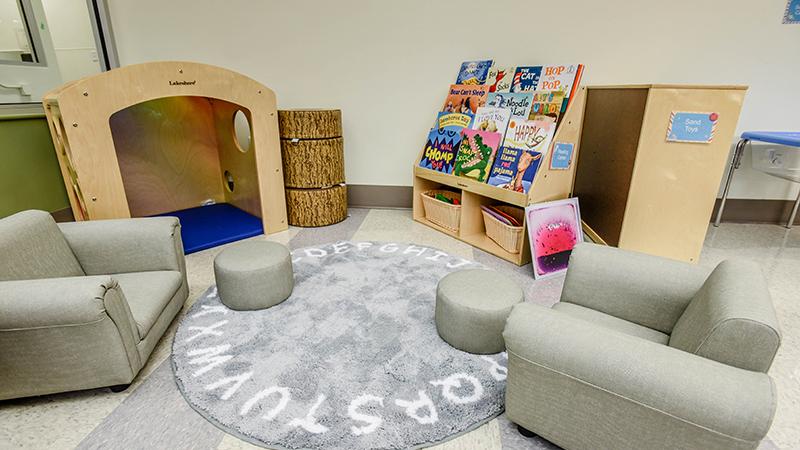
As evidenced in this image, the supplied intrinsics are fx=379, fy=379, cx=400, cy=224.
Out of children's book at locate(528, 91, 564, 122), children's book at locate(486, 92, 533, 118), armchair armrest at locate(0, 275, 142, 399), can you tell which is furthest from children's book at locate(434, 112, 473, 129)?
armchair armrest at locate(0, 275, 142, 399)

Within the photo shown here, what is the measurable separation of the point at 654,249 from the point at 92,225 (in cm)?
328

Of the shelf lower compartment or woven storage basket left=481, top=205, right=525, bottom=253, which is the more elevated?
the shelf lower compartment

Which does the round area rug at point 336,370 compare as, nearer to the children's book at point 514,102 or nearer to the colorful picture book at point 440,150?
the colorful picture book at point 440,150

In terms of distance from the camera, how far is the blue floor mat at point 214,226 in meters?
2.96

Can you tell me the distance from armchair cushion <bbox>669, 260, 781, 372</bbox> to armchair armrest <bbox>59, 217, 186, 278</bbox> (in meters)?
2.26

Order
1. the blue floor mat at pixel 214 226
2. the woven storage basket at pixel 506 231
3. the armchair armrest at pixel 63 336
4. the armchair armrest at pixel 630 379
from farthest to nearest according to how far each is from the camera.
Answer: the blue floor mat at pixel 214 226, the woven storage basket at pixel 506 231, the armchair armrest at pixel 63 336, the armchair armrest at pixel 630 379

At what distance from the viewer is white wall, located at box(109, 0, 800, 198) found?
9.89ft

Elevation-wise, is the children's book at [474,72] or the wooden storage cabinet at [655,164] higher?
the children's book at [474,72]

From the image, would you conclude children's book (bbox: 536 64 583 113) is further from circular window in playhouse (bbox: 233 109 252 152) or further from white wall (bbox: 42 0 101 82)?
white wall (bbox: 42 0 101 82)

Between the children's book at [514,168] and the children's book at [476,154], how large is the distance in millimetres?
65

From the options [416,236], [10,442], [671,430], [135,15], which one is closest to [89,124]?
[10,442]

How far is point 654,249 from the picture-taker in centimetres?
248

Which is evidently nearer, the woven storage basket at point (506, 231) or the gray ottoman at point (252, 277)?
the gray ottoman at point (252, 277)

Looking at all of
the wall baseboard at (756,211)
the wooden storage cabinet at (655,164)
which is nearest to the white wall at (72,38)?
the wooden storage cabinet at (655,164)
